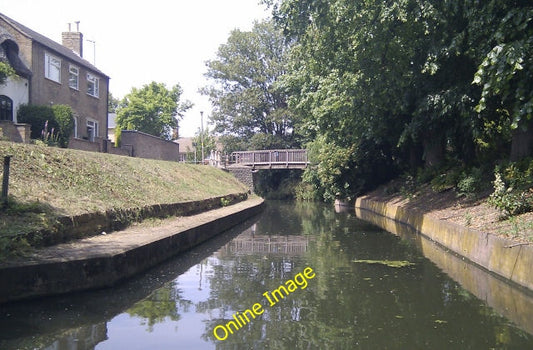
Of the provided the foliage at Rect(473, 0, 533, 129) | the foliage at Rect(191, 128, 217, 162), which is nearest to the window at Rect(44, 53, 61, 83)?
the foliage at Rect(473, 0, 533, 129)

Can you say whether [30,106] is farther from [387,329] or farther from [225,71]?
[225,71]

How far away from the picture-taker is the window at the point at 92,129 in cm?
3189

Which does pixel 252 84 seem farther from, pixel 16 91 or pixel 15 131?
pixel 15 131

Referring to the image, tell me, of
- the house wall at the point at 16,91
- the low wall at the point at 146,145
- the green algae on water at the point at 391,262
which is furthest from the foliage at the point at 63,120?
the green algae on water at the point at 391,262

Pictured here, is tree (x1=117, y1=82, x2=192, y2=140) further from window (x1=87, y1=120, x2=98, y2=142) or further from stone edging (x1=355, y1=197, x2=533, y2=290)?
stone edging (x1=355, y1=197, x2=533, y2=290)

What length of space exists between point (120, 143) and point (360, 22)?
20582 millimetres

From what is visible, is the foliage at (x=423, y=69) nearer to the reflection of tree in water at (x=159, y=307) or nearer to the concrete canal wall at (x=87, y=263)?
the reflection of tree in water at (x=159, y=307)

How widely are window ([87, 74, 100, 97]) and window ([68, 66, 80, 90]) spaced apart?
1.46 metres

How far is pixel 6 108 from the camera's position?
80.8ft

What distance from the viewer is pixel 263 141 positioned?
56844mm

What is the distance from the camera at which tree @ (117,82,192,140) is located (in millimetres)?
60750

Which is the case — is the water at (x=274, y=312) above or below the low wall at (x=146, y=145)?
below

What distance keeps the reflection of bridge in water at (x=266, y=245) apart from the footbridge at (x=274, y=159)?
3049 cm

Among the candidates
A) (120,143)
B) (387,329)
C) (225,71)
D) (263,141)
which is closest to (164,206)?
(387,329)
